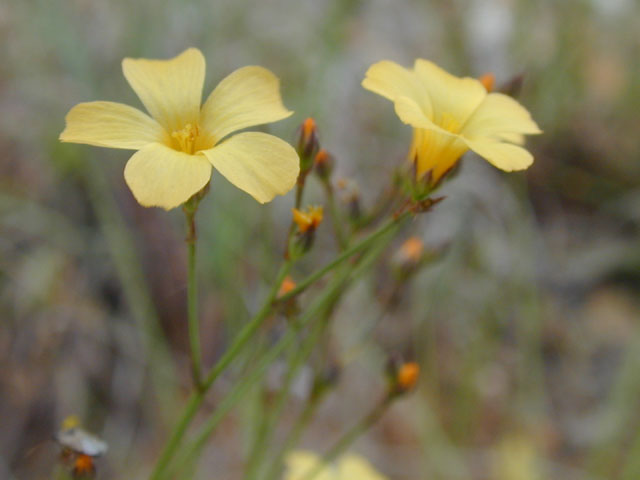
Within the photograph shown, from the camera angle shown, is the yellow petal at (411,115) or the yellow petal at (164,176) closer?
the yellow petal at (164,176)

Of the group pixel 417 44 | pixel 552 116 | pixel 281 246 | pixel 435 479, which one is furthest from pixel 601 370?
pixel 417 44

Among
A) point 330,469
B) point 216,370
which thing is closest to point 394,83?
point 216,370

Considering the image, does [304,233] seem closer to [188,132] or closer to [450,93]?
[188,132]

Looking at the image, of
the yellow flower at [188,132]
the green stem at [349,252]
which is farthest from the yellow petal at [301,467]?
the yellow flower at [188,132]

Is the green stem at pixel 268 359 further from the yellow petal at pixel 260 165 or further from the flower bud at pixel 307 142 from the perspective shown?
the yellow petal at pixel 260 165

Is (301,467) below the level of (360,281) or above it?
above

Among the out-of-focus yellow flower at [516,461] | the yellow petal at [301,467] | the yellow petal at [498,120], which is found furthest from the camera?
the out-of-focus yellow flower at [516,461]

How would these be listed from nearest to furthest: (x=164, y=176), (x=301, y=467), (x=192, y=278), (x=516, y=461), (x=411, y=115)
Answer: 1. (x=164, y=176)
2. (x=411, y=115)
3. (x=192, y=278)
4. (x=301, y=467)
5. (x=516, y=461)
